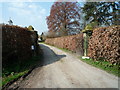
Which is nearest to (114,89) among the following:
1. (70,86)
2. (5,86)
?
(70,86)

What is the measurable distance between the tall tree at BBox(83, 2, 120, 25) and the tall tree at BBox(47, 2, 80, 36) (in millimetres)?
2466

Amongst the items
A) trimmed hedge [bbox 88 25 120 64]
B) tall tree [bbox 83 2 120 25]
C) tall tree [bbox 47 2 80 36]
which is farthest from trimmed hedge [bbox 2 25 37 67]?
tall tree [bbox 83 2 120 25]

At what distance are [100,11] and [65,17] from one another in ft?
24.1

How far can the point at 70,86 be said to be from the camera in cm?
313

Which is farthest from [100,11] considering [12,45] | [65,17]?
[12,45]

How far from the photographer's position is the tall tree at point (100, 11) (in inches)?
657

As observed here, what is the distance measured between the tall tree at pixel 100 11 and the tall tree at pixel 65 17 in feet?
8.09

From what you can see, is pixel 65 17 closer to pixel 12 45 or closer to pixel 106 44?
pixel 106 44

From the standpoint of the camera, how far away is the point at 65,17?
1955 centimetres

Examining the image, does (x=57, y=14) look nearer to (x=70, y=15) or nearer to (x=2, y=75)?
(x=70, y=15)

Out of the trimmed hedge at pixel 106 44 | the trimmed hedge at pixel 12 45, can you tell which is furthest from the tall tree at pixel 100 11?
the trimmed hedge at pixel 12 45

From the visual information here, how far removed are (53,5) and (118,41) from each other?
18.2 m

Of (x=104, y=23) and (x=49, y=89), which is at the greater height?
(x=104, y=23)

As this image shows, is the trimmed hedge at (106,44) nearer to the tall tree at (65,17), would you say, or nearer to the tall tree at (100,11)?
the tall tree at (100,11)
